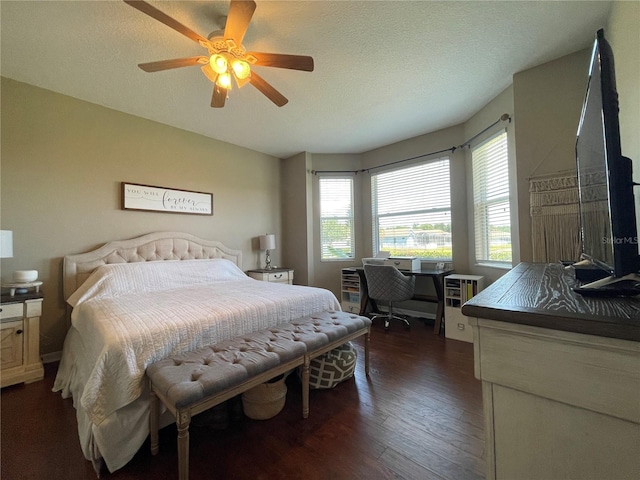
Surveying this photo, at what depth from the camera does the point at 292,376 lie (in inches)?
87.4

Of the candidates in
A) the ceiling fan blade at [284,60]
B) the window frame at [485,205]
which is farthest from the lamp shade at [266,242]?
the window frame at [485,205]

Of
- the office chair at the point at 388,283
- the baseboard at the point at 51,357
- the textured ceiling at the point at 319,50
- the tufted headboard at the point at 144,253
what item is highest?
the textured ceiling at the point at 319,50

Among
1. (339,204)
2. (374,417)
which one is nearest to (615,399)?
(374,417)

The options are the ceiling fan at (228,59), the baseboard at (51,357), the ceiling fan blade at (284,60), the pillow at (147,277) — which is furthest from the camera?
the baseboard at (51,357)

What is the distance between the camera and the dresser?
1.71 ft

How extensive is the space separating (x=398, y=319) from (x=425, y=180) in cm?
206

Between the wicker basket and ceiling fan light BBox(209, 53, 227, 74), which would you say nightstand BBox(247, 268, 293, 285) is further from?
ceiling fan light BBox(209, 53, 227, 74)

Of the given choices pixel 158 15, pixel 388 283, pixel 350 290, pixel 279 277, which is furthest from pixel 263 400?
pixel 350 290

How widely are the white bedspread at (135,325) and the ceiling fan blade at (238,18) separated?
5.86 ft

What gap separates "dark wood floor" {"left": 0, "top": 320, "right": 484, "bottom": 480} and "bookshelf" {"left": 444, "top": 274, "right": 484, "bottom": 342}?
94 centimetres

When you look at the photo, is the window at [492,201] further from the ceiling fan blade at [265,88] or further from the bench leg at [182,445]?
the bench leg at [182,445]

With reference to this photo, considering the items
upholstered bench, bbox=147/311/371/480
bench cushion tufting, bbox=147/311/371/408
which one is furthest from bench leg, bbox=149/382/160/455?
bench cushion tufting, bbox=147/311/371/408

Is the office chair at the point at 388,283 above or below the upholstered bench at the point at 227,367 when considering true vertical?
above

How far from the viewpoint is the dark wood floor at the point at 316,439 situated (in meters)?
1.31
